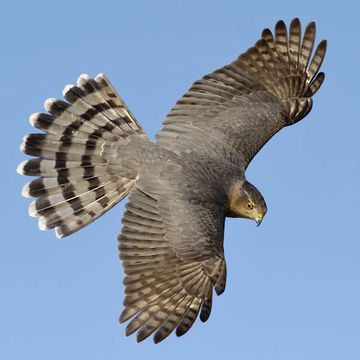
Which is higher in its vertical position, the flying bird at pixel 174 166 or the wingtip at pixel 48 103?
the wingtip at pixel 48 103

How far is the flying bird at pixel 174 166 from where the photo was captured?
1312 cm

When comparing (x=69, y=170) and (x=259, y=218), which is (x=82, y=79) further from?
(x=259, y=218)

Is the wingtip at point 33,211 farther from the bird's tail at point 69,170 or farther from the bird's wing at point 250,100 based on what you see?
the bird's wing at point 250,100

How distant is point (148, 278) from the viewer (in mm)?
13070

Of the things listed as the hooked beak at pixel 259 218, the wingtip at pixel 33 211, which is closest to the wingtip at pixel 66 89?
the wingtip at pixel 33 211

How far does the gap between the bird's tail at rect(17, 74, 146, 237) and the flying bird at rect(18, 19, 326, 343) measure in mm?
14

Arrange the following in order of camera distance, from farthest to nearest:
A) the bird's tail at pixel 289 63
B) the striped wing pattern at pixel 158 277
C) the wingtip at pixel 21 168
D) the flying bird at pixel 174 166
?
the bird's tail at pixel 289 63
the wingtip at pixel 21 168
the flying bird at pixel 174 166
the striped wing pattern at pixel 158 277

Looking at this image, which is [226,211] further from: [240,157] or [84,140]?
[84,140]

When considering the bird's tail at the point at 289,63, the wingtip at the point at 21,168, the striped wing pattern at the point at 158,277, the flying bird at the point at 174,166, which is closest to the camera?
the striped wing pattern at the point at 158,277

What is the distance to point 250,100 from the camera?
Answer: 15680 millimetres

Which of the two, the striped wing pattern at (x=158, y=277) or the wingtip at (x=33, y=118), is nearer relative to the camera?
the striped wing pattern at (x=158, y=277)

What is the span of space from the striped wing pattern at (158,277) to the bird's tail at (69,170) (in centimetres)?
88

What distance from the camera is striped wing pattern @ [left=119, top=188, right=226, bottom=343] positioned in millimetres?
12844

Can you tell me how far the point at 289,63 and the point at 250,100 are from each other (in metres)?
1.00
